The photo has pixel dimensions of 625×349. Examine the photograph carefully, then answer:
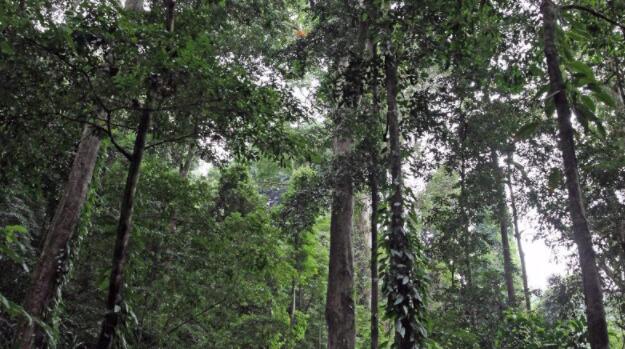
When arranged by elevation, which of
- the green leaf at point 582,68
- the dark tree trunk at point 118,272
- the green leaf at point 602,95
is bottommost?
the dark tree trunk at point 118,272

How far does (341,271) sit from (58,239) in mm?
5249

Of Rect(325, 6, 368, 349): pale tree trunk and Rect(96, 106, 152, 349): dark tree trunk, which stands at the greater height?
Rect(325, 6, 368, 349): pale tree trunk

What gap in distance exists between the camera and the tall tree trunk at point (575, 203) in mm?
2520

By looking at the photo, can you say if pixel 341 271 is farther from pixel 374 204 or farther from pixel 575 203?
pixel 575 203

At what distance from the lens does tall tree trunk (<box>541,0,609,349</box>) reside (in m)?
2.52

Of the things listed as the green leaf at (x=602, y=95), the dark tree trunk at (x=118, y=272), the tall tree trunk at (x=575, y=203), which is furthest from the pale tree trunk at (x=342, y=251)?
the green leaf at (x=602, y=95)

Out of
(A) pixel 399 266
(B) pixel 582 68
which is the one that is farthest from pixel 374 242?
(B) pixel 582 68

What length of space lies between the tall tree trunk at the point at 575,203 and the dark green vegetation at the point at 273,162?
11 mm

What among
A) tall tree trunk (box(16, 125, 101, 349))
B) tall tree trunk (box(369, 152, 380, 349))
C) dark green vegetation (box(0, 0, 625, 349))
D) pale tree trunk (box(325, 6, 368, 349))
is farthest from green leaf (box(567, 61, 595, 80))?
pale tree trunk (box(325, 6, 368, 349))

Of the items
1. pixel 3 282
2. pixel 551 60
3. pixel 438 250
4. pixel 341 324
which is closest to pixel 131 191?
pixel 551 60

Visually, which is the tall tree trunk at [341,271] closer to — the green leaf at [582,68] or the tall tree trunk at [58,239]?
the tall tree trunk at [58,239]

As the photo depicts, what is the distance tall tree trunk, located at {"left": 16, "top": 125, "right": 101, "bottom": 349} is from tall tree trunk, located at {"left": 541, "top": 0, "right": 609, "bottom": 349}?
16.2ft

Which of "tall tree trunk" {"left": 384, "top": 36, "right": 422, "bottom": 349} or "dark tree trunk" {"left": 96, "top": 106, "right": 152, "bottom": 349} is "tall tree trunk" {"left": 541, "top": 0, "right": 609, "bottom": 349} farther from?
"dark tree trunk" {"left": 96, "top": 106, "right": 152, "bottom": 349}

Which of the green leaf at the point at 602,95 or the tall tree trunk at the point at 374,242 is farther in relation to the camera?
the tall tree trunk at the point at 374,242
